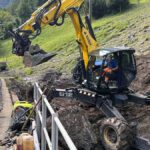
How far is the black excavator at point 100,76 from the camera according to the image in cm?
1316

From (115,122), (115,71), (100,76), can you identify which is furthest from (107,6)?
(115,122)

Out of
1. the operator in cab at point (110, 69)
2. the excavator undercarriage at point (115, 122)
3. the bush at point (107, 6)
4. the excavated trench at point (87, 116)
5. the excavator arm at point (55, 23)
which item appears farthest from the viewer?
the bush at point (107, 6)

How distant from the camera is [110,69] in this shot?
15.0 m

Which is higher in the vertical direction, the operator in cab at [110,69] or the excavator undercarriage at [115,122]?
the operator in cab at [110,69]

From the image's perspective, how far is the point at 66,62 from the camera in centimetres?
3706

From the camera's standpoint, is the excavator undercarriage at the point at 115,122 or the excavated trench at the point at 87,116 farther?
the excavated trench at the point at 87,116

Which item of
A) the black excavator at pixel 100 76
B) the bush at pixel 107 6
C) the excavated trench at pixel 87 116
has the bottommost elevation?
the excavated trench at pixel 87 116

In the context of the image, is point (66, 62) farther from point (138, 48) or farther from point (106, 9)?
point (106, 9)

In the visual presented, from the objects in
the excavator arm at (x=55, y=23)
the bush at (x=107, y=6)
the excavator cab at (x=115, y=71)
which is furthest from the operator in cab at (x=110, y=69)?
the bush at (x=107, y=6)

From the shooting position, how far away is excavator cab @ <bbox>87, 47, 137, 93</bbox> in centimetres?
1498

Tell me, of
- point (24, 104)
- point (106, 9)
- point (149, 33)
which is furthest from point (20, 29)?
point (106, 9)

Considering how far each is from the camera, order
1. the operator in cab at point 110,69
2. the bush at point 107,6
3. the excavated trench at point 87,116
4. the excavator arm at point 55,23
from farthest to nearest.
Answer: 1. the bush at point 107,6
2. the excavator arm at point 55,23
3. the operator in cab at point 110,69
4. the excavated trench at point 87,116

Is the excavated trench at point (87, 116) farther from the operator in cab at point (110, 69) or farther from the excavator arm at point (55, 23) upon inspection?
the excavator arm at point (55, 23)

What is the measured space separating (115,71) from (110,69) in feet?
0.63
